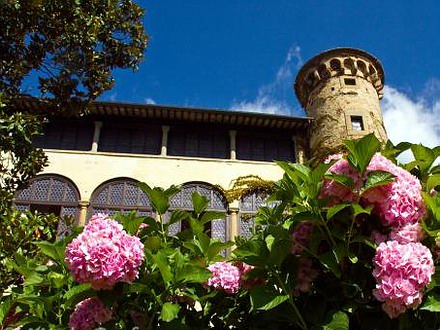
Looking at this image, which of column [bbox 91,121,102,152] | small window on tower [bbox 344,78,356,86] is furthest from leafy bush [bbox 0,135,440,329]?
small window on tower [bbox 344,78,356,86]

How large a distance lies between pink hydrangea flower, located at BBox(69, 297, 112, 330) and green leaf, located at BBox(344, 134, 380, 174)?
1.30 metres

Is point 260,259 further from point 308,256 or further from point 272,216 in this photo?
point 272,216

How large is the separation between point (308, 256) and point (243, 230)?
12.2m

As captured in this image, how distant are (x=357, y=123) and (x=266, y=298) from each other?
15.7m

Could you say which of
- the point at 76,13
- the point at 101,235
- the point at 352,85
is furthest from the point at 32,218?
the point at 352,85

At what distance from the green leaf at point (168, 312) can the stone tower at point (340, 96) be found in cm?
1386

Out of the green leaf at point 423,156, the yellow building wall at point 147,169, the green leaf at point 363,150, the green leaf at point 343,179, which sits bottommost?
the green leaf at point 343,179

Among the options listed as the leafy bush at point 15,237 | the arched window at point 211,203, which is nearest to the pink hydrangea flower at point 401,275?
the leafy bush at point 15,237

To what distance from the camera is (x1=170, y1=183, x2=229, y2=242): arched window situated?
1405 centimetres

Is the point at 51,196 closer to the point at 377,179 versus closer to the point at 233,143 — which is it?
the point at 233,143

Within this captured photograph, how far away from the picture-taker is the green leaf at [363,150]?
192 cm

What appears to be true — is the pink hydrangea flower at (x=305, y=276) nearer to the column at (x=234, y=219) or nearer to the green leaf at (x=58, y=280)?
the green leaf at (x=58, y=280)

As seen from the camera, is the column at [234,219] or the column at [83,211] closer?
the column at [83,211]

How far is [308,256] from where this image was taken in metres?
2.07
